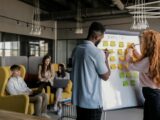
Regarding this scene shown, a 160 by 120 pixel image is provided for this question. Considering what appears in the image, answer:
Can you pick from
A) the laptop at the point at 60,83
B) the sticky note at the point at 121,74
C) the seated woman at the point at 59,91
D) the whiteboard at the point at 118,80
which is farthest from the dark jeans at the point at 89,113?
the laptop at the point at 60,83

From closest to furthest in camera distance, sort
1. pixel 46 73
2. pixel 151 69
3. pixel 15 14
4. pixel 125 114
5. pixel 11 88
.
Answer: pixel 151 69, pixel 125 114, pixel 11 88, pixel 46 73, pixel 15 14

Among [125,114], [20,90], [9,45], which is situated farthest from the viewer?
[9,45]

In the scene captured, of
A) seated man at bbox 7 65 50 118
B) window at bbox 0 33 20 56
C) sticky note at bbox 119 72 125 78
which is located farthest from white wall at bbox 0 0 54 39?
sticky note at bbox 119 72 125 78

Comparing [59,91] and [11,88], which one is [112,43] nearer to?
[11,88]

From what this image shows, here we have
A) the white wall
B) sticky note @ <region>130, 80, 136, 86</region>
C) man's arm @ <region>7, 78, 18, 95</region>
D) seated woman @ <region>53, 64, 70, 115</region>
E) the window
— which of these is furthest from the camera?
the window

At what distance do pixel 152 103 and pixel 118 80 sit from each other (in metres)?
0.54

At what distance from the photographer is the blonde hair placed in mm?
2459

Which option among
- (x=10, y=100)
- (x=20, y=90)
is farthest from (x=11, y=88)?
(x=10, y=100)

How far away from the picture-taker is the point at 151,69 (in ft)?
8.10

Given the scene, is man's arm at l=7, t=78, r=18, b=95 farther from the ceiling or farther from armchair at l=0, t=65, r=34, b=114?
the ceiling

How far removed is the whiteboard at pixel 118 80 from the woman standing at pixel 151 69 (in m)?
0.37

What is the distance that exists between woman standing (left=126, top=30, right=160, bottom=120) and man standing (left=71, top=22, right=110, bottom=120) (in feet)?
1.83

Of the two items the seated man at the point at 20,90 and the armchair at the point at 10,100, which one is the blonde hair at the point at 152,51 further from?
the seated man at the point at 20,90

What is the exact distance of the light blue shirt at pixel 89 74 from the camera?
2100 millimetres
